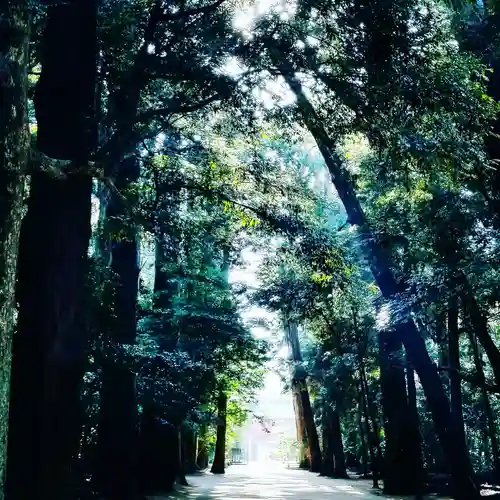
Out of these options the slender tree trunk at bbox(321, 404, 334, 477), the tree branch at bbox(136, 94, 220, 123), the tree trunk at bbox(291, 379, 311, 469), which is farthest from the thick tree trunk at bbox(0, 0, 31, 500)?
the slender tree trunk at bbox(321, 404, 334, 477)

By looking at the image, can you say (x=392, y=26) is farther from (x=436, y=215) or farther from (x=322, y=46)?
(x=436, y=215)

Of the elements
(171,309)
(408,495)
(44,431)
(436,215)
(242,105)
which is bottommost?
(408,495)

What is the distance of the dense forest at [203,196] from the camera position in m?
5.55

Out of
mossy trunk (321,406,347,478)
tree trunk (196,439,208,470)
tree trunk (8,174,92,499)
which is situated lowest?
tree trunk (196,439,208,470)

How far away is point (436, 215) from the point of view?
33.5 feet

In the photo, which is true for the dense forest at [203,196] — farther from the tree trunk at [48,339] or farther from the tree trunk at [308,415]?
the tree trunk at [308,415]

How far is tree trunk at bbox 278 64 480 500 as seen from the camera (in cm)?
1004

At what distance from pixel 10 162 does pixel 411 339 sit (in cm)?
933

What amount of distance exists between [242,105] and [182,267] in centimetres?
725

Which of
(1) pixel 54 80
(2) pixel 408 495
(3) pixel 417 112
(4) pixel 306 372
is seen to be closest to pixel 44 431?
(1) pixel 54 80

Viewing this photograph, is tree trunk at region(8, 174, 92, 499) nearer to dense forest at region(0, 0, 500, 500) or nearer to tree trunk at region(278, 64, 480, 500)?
dense forest at region(0, 0, 500, 500)

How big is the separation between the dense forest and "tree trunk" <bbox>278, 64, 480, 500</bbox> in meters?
0.05

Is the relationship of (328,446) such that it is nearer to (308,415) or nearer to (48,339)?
(308,415)

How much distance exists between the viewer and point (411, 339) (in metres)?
11.2
